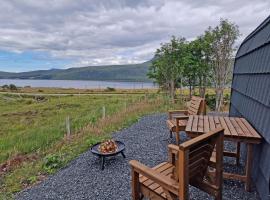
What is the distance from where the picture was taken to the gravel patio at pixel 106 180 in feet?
→ 11.1

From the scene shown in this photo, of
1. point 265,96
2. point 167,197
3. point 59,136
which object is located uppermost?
point 265,96

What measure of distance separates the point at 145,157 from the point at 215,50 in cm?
828

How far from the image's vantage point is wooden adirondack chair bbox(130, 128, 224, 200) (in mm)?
2002

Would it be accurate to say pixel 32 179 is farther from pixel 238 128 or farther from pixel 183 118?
pixel 238 128

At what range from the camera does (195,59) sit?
12.7 metres

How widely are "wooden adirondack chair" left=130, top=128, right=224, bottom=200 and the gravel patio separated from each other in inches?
29.1

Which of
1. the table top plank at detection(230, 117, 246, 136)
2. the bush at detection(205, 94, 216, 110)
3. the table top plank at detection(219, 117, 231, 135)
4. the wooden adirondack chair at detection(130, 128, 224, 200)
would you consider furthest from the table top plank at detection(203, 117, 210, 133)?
the bush at detection(205, 94, 216, 110)

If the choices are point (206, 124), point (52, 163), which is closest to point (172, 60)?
point (52, 163)

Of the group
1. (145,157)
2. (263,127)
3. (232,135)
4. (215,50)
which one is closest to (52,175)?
(145,157)

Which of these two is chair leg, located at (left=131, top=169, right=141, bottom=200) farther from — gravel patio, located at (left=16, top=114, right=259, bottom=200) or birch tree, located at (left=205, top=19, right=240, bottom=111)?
birch tree, located at (left=205, top=19, right=240, bottom=111)

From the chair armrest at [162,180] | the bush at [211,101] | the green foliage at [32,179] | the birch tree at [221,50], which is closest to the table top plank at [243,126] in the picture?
the chair armrest at [162,180]

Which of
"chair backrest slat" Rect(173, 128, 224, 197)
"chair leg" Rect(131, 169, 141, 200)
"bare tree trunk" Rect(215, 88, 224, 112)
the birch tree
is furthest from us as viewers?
"bare tree trunk" Rect(215, 88, 224, 112)

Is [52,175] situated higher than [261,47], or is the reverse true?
[261,47]

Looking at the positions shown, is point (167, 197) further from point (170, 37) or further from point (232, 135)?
point (170, 37)
